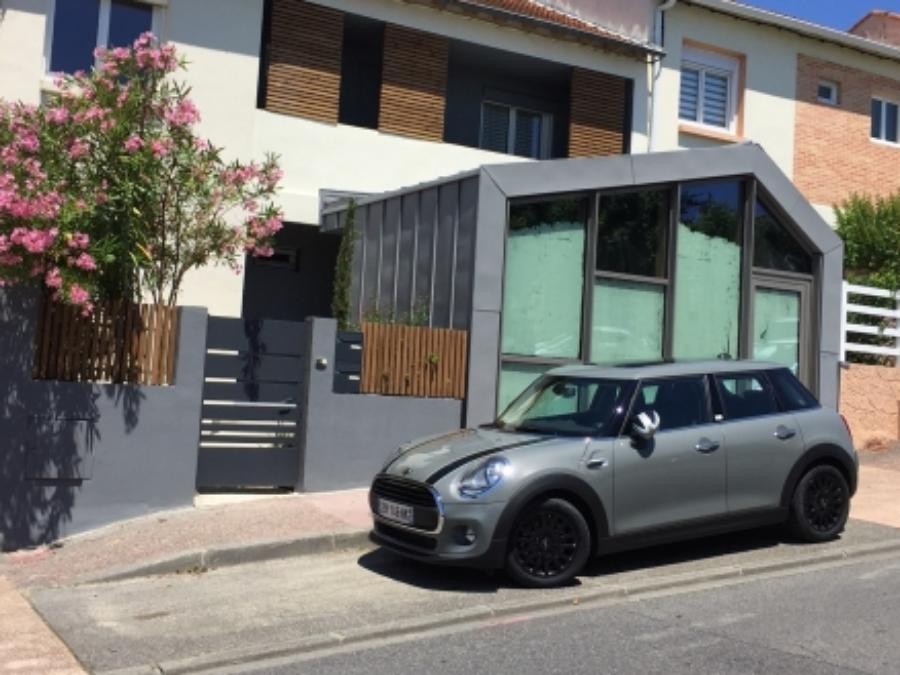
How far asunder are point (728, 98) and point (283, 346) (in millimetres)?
11746

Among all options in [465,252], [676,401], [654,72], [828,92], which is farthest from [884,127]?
[676,401]

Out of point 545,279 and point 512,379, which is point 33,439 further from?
point 545,279

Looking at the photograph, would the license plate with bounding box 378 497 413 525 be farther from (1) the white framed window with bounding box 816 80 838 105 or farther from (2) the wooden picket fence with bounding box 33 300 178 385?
(1) the white framed window with bounding box 816 80 838 105

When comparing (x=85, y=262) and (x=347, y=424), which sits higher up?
(x=85, y=262)

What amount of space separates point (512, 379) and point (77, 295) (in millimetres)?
4762

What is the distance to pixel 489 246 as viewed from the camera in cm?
1005

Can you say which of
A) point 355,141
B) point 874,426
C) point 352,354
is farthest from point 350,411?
point 874,426

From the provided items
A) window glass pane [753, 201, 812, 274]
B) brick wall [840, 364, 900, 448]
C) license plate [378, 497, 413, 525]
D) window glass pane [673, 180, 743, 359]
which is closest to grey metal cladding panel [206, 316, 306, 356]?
license plate [378, 497, 413, 525]

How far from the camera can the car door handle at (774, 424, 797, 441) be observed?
7730 millimetres

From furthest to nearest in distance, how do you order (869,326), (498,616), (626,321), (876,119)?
(876,119) < (869,326) < (626,321) < (498,616)

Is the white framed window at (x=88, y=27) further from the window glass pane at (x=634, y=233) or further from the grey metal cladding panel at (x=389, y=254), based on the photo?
the window glass pane at (x=634, y=233)

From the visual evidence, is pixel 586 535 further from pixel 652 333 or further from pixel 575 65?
pixel 575 65

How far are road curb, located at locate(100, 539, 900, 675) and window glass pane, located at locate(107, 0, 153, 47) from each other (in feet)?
32.1

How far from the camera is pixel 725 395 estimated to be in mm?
7695
